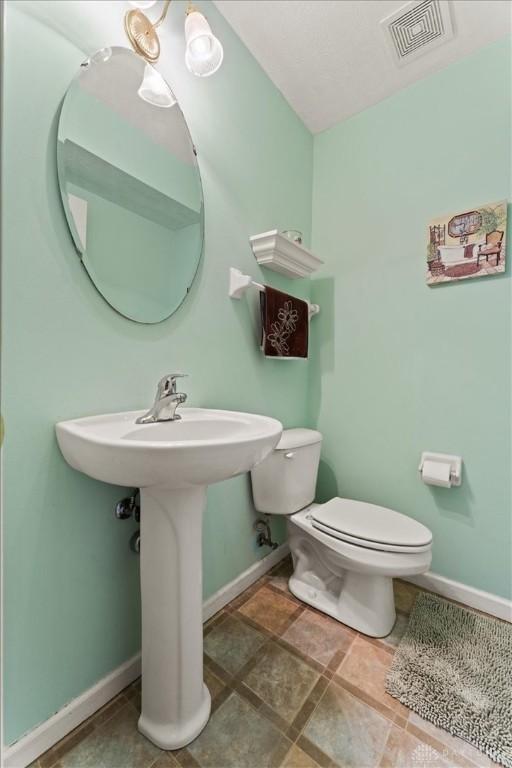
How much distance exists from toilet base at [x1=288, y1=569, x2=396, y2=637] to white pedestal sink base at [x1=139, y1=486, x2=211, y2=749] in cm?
63

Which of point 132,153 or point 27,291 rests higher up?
point 132,153

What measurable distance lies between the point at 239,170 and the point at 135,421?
1123mm

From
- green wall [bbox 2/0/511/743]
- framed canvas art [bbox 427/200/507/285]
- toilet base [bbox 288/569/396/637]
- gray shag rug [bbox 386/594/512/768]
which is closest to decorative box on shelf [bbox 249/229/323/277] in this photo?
green wall [bbox 2/0/511/743]

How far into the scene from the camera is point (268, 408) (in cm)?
161

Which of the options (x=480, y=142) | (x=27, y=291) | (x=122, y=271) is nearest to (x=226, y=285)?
(x=122, y=271)

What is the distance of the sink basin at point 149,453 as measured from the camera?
71 cm

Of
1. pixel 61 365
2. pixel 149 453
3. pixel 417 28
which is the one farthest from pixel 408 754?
pixel 417 28

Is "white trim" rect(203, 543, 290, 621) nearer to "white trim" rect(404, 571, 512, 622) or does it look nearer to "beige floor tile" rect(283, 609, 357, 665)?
"beige floor tile" rect(283, 609, 357, 665)

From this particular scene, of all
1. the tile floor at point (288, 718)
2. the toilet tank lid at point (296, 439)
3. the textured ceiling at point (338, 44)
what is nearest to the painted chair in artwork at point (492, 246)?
the textured ceiling at point (338, 44)

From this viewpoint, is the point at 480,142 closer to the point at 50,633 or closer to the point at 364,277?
the point at 364,277

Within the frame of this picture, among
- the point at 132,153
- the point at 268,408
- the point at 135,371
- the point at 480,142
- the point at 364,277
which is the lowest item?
the point at 268,408

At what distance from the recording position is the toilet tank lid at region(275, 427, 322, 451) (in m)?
1.42

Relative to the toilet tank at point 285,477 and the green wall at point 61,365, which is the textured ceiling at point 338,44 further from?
the toilet tank at point 285,477

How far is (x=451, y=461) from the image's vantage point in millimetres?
1458
